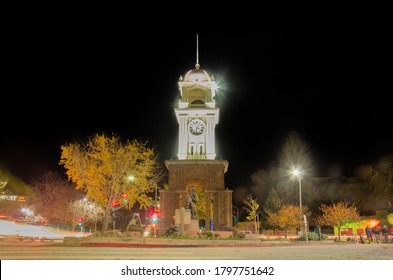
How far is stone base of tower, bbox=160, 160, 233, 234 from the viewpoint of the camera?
4816 centimetres

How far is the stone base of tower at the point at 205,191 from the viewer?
48156mm

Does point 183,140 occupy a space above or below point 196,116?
Result: below

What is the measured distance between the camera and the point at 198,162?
163ft

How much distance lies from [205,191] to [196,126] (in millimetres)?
10081

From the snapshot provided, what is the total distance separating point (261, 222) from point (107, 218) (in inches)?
1568

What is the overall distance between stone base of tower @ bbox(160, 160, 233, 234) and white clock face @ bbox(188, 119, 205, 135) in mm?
6001

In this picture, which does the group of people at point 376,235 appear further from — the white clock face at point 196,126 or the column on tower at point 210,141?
the white clock face at point 196,126

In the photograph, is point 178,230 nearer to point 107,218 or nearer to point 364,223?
point 107,218

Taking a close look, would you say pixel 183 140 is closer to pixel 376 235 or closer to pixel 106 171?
pixel 106 171

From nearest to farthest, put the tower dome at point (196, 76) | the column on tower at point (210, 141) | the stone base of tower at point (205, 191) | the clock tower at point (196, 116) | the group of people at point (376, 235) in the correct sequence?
the group of people at point (376, 235) < the stone base of tower at point (205, 191) < the column on tower at point (210, 141) < the clock tower at point (196, 116) < the tower dome at point (196, 76)

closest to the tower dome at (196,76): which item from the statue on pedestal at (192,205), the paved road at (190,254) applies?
the statue on pedestal at (192,205)

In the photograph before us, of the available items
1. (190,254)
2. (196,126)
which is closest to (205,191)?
(196,126)

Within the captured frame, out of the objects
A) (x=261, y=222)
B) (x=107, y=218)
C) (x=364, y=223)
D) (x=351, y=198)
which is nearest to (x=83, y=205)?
(x=107, y=218)

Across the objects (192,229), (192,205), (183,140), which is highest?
(183,140)
